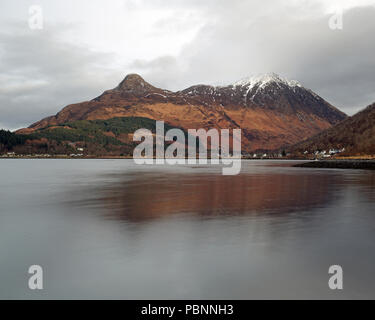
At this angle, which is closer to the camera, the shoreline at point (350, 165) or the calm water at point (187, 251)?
the calm water at point (187, 251)

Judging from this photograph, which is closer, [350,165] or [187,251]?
[187,251]

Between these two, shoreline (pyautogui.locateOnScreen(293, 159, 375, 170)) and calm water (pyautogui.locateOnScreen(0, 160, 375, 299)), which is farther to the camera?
shoreline (pyautogui.locateOnScreen(293, 159, 375, 170))

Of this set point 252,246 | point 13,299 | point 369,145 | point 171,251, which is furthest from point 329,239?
point 369,145

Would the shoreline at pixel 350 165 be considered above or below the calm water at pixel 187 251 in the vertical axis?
above

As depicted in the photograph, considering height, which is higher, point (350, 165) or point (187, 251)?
point (350, 165)

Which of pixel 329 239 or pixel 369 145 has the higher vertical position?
pixel 369 145

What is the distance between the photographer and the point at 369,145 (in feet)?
519

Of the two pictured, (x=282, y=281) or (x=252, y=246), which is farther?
(x=252, y=246)

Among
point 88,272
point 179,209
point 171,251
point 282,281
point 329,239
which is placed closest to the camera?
point 282,281

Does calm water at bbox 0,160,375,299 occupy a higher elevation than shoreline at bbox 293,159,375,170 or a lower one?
lower
